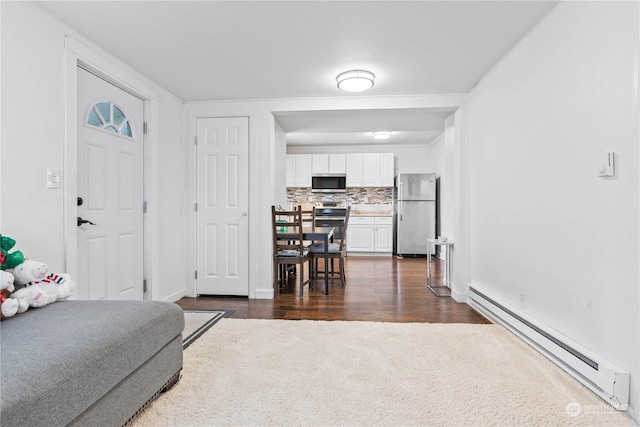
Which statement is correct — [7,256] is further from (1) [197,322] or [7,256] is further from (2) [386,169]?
(2) [386,169]

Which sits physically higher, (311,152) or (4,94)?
(311,152)

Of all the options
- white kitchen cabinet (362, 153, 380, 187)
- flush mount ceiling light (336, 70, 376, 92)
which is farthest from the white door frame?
white kitchen cabinet (362, 153, 380, 187)

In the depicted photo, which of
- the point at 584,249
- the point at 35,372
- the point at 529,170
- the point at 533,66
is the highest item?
the point at 533,66

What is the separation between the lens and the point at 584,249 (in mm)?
1764

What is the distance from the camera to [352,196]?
7461 mm

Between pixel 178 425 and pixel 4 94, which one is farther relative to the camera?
pixel 4 94

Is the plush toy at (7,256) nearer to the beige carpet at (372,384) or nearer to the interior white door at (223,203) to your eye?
the beige carpet at (372,384)

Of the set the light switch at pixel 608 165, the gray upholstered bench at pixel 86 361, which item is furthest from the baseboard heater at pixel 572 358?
the gray upholstered bench at pixel 86 361

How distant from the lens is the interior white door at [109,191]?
2.44 meters

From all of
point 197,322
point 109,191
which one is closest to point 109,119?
point 109,191

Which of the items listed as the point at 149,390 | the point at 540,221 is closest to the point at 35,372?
the point at 149,390

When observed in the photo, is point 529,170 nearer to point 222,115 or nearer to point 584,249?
point 584,249

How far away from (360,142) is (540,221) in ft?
16.7

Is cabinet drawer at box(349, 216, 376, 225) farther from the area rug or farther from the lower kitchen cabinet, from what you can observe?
the area rug
